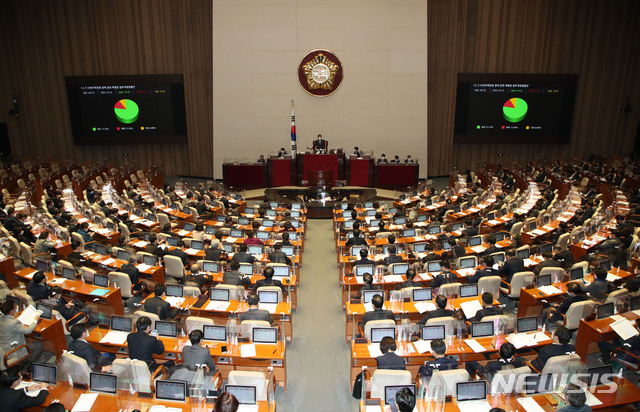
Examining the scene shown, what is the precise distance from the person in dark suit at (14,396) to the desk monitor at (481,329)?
606 cm

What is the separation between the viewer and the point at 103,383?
596 cm

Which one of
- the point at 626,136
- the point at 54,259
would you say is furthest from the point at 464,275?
the point at 626,136

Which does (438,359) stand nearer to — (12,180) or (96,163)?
(12,180)

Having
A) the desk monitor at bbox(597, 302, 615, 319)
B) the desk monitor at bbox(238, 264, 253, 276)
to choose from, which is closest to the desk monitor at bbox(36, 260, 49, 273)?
the desk monitor at bbox(238, 264, 253, 276)

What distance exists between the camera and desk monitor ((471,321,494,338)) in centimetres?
732

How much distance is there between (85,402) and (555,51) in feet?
82.4

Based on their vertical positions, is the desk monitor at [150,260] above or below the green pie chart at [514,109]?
below

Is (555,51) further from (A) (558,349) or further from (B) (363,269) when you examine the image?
(A) (558,349)

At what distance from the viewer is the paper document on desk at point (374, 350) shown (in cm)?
692

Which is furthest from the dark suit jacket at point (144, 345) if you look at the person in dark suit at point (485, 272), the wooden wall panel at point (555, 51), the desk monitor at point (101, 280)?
the wooden wall panel at point (555, 51)

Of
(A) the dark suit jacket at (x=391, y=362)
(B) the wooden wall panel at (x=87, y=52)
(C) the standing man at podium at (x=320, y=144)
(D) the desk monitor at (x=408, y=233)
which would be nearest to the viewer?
(A) the dark suit jacket at (x=391, y=362)

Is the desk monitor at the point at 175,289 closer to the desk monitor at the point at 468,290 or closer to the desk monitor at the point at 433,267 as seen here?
the desk monitor at the point at 433,267

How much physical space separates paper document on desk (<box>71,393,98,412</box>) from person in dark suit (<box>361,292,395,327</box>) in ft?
13.4

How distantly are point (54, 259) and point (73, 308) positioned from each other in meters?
3.21
